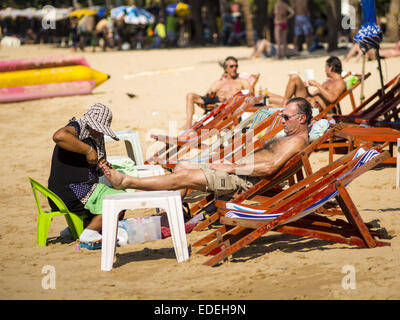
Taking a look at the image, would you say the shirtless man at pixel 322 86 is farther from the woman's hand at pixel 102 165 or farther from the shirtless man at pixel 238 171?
the woman's hand at pixel 102 165

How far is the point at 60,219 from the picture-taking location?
6004 millimetres

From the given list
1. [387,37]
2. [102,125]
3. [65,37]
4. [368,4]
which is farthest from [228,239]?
[65,37]

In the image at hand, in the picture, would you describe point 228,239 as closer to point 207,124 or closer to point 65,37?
point 207,124

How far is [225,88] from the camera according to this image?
31.3ft

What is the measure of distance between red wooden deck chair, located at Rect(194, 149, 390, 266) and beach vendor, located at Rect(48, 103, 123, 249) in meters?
0.97

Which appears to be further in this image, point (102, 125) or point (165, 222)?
point (165, 222)

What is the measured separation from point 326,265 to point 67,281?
1.68 m

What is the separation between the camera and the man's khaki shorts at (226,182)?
4832 millimetres

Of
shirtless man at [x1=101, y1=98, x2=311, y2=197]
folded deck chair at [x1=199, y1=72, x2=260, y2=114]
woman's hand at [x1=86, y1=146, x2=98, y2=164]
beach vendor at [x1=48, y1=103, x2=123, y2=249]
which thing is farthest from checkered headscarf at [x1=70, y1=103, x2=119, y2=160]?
folded deck chair at [x1=199, y1=72, x2=260, y2=114]

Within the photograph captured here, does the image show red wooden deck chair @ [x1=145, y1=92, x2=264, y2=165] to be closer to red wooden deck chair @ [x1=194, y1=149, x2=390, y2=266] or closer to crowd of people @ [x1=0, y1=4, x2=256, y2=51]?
red wooden deck chair @ [x1=194, y1=149, x2=390, y2=266]

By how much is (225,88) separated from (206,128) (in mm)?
2098

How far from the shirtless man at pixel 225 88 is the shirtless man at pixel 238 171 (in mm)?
4192
